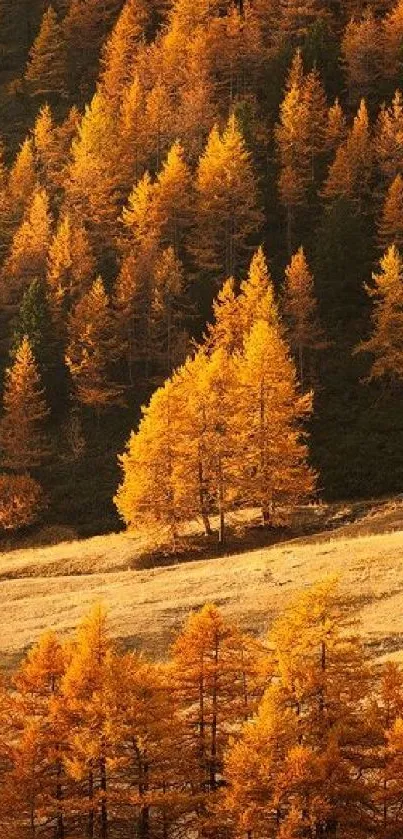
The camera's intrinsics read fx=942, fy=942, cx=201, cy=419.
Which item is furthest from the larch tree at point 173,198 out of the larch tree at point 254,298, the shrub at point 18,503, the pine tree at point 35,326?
the shrub at point 18,503

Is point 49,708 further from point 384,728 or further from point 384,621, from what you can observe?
point 384,621

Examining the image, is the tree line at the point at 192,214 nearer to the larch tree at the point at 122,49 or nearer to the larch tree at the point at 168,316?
the larch tree at the point at 168,316

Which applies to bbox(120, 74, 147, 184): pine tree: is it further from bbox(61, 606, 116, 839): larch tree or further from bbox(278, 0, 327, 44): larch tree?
bbox(61, 606, 116, 839): larch tree

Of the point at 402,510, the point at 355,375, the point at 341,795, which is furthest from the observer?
the point at 355,375

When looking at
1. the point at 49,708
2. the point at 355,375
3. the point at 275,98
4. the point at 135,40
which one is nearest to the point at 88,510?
the point at 355,375

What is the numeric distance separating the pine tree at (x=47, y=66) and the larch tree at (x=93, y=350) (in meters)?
51.7

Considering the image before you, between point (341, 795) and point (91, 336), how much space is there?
52.9 m

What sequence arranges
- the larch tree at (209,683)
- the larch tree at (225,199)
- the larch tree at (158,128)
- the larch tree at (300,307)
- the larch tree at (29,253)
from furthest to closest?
1. the larch tree at (158,128)
2. the larch tree at (29,253)
3. the larch tree at (225,199)
4. the larch tree at (300,307)
5. the larch tree at (209,683)

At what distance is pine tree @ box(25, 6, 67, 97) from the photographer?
112 metres

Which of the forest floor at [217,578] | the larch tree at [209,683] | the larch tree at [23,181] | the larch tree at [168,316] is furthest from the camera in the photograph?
the larch tree at [23,181]

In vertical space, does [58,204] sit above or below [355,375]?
above

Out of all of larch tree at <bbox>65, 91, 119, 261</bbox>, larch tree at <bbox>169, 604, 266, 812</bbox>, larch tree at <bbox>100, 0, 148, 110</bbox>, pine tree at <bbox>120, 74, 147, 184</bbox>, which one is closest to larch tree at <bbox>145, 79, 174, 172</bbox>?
pine tree at <bbox>120, 74, 147, 184</bbox>

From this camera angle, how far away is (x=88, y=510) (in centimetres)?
6131

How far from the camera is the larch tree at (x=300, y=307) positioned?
211 ft
